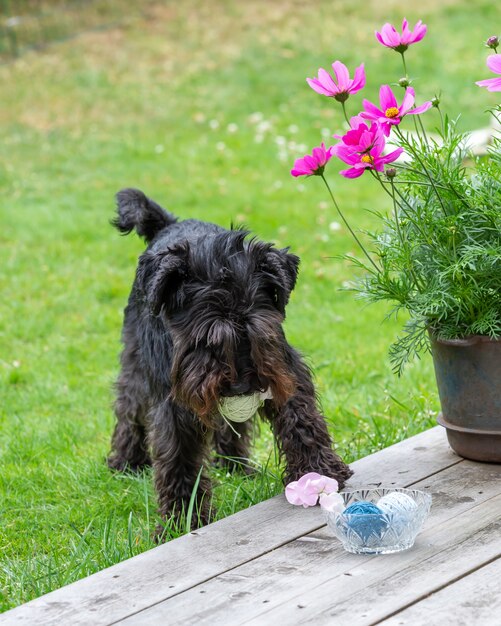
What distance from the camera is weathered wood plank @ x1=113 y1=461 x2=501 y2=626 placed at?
2551mm

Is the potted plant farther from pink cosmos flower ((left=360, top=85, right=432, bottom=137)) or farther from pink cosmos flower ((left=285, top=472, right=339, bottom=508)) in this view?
pink cosmos flower ((left=285, top=472, right=339, bottom=508))

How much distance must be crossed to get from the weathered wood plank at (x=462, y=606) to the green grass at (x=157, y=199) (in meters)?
1.19

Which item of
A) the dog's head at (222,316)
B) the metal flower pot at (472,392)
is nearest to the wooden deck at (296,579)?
the metal flower pot at (472,392)

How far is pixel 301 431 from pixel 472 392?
641 millimetres

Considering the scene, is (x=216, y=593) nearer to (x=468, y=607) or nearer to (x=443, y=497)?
(x=468, y=607)

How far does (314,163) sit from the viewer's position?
3.36 meters

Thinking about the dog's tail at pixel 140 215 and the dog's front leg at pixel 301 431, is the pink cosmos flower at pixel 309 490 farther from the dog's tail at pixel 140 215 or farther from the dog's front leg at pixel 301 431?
the dog's tail at pixel 140 215

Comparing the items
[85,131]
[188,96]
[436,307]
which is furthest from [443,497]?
[188,96]

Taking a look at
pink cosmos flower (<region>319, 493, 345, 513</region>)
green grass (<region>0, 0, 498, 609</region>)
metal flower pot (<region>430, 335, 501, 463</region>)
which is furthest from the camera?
green grass (<region>0, 0, 498, 609</region>)

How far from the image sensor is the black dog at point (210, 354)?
3246mm

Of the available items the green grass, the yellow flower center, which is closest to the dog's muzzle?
the green grass

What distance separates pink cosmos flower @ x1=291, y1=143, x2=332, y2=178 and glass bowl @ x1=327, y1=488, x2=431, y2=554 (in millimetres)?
1130

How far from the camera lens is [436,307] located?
3.36m

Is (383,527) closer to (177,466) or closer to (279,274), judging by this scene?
(279,274)
